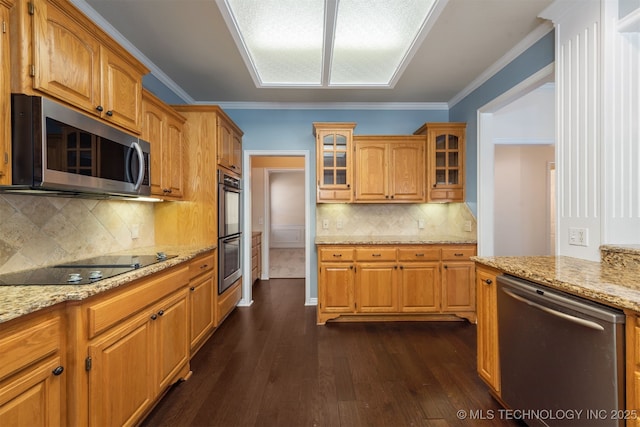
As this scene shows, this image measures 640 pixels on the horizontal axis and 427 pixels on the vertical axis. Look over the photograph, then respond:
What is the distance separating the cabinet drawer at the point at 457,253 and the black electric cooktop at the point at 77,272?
270 centimetres

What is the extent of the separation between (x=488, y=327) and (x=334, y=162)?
2.24 metres

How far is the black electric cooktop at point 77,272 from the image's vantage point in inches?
49.5

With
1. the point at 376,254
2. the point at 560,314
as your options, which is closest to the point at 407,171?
the point at 376,254

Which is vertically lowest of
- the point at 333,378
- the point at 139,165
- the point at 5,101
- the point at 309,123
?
the point at 333,378

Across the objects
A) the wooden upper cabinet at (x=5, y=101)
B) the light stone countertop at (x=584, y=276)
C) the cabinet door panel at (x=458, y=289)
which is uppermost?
the wooden upper cabinet at (x=5, y=101)

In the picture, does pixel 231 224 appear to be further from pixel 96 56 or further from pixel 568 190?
pixel 568 190

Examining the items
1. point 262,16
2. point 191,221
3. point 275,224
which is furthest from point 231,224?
point 275,224

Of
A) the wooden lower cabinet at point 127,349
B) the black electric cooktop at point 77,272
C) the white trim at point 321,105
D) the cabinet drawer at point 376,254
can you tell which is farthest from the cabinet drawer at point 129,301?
the white trim at point 321,105

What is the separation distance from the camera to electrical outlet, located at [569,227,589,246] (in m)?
1.77

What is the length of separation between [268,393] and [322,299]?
1.25 meters

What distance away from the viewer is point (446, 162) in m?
3.36

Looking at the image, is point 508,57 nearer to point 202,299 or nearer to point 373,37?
point 373,37

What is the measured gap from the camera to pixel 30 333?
0.98 m

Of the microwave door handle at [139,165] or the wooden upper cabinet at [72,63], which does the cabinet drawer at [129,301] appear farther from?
the wooden upper cabinet at [72,63]
